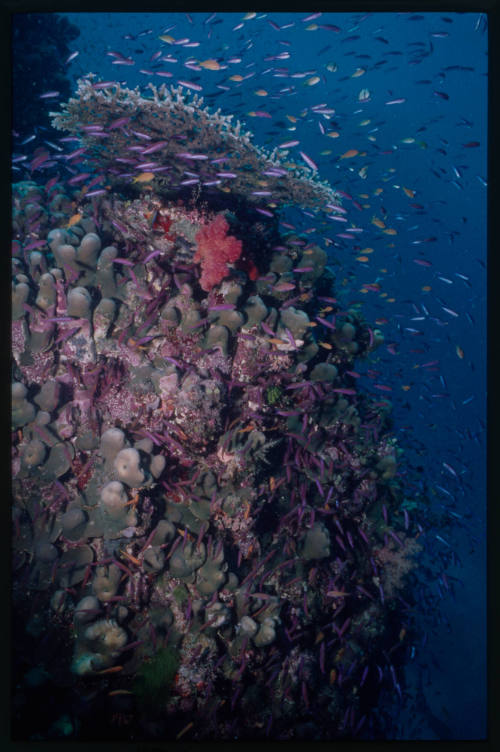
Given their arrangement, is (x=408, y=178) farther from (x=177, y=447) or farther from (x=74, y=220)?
(x=177, y=447)

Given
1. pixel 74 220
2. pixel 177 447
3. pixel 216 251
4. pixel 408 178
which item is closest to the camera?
pixel 177 447

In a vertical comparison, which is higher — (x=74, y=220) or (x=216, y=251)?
(x=74, y=220)

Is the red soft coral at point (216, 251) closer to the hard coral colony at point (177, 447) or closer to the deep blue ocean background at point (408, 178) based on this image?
the hard coral colony at point (177, 447)

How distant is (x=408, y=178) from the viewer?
3841cm

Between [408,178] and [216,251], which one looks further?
[408,178]

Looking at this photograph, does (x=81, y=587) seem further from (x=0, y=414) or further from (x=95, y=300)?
(x=95, y=300)

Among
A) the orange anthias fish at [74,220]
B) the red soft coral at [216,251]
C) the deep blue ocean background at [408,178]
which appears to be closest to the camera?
Answer: the red soft coral at [216,251]

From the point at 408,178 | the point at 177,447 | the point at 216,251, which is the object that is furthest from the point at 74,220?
the point at 408,178

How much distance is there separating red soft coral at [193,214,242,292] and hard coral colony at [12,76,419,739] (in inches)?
0.6

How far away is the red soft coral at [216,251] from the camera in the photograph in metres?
4.09

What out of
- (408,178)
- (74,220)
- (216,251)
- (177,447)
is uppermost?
(74,220)

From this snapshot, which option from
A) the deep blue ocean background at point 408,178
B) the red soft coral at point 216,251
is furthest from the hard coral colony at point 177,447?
the deep blue ocean background at point 408,178

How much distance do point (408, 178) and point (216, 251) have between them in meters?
41.8

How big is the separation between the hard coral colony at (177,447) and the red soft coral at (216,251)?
15mm
